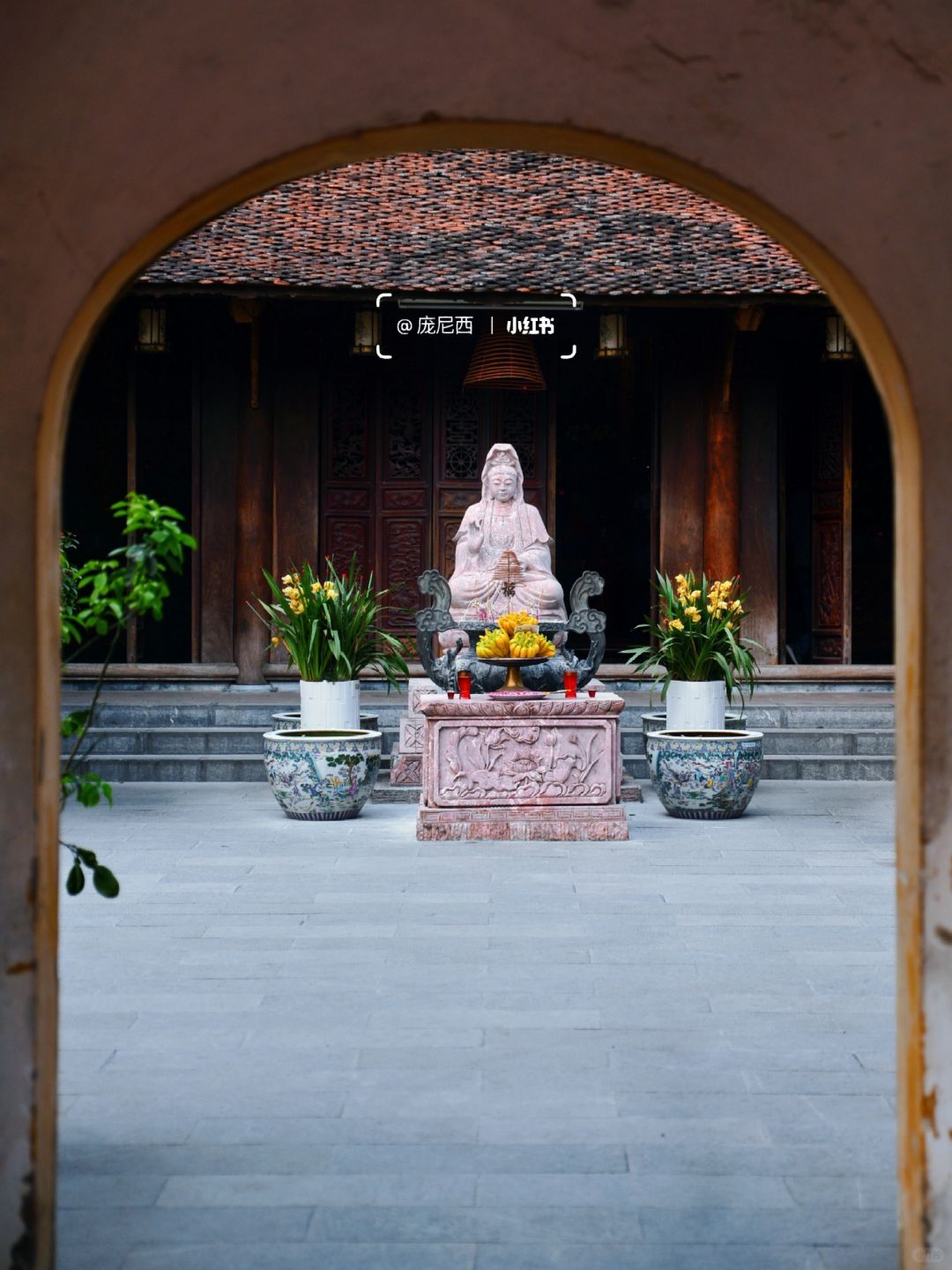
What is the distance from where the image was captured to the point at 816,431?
45.2 feet

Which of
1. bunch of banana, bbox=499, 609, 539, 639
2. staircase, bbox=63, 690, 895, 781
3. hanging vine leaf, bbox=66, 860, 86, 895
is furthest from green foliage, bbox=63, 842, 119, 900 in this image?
staircase, bbox=63, 690, 895, 781

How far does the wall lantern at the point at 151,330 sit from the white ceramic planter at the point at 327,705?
3730mm

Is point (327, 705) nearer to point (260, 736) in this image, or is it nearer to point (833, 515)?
point (260, 736)

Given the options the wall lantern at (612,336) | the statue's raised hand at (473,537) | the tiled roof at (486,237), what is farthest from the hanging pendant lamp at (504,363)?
the statue's raised hand at (473,537)

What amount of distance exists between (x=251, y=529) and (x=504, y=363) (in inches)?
109

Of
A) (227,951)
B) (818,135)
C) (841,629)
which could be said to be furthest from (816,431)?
(818,135)

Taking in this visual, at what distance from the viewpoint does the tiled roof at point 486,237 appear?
39.4 feet

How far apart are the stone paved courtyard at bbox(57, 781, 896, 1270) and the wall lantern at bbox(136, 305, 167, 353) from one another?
5670mm

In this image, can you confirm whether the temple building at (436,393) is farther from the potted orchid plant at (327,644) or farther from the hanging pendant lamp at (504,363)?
the potted orchid plant at (327,644)

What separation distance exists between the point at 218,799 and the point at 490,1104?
6500 millimetres

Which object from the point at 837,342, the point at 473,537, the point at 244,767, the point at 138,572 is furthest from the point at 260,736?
the point at 138,572

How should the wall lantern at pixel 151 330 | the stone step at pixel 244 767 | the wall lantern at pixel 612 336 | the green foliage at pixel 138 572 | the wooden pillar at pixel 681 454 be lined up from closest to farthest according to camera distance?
1. the green foliage at pixel 138 572
2. the stone step at pixel 244 767
3. the wall lantern at pixel 151 330
4. the wall lantern at pixel 612 336
5. the wooden pillar at pixel 681 454

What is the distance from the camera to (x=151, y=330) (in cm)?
1253

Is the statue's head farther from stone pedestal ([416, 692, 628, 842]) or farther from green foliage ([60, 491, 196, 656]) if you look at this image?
green foliage ([60, 491, 196, 656])
